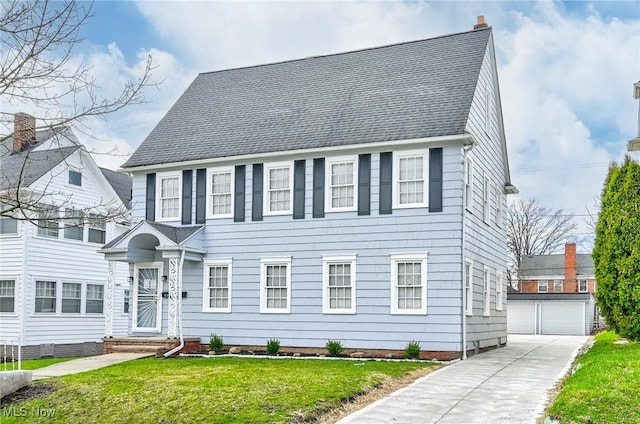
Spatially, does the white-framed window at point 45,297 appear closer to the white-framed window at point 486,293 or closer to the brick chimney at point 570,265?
the white-framed window at point 486,293

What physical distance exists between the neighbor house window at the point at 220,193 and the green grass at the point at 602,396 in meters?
11.7

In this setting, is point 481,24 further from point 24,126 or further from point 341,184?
point 24,126

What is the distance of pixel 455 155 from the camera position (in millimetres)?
18562

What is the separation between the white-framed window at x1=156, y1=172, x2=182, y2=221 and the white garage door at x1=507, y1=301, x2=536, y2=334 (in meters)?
26.3

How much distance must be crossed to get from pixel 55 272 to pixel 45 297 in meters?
1.02

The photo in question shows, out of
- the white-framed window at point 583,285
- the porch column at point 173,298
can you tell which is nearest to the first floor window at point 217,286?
the porch column at point 173,298

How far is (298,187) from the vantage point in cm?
2047

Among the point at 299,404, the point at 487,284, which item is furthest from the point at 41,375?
the point at 487,284

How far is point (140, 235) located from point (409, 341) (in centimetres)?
841

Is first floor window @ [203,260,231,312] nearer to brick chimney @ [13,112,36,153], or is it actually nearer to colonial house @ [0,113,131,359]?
colonial house @ [0,113,131,359]

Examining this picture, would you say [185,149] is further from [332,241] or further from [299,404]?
[299,404]

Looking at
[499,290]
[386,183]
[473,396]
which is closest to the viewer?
[473,396]

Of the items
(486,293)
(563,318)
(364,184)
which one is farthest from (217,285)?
(563,318)

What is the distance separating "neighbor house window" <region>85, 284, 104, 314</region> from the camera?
1158 inches
